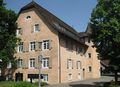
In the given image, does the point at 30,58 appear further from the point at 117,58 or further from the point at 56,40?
the point at 117,58

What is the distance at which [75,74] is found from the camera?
5012 centimetres

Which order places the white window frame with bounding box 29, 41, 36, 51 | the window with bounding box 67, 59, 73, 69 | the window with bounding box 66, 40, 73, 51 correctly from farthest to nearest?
1. the window with bounding box 66, 40, 73, 51
2. the window with bounding box 67, 59, 73, 69
3. the white window frame with bounding box 29, 41, 36, 51

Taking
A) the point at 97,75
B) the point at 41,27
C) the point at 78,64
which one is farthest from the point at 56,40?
the point at 97,75

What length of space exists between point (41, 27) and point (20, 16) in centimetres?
541

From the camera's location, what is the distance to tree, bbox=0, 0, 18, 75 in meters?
42.1

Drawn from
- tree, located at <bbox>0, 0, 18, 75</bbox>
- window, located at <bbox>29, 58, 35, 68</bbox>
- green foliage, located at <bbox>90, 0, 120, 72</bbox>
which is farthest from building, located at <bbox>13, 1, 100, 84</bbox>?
green foliage, located at <bbox>90, 0, 120, 72</bbox>

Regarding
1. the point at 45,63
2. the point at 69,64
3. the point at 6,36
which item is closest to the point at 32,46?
the point at 45,63

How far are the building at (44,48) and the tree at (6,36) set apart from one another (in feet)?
9.61

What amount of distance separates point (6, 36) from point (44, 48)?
637 cm

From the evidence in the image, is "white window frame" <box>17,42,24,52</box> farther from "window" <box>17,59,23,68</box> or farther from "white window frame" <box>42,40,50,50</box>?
"white window frame" <box>42,40,50,50</box>

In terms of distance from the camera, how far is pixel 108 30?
30719 millimetres

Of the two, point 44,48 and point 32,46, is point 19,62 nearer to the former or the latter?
point 32,46

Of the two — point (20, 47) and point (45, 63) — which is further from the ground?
point (20, 47)

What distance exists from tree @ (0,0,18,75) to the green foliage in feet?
51.4
